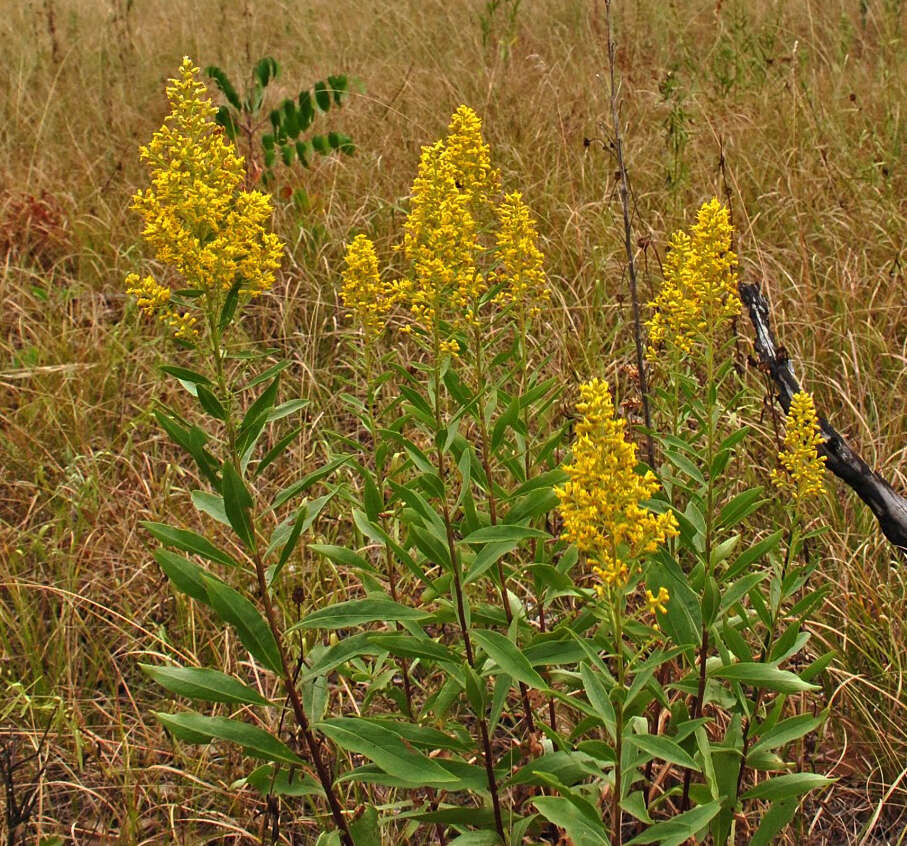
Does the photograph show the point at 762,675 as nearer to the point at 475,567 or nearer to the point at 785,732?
the point at 785,732

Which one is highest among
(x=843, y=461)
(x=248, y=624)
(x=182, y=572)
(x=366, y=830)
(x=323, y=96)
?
(x=323, y=96)

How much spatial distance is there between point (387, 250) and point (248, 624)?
2816mm

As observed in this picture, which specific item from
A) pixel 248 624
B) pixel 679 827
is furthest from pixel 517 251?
pixel 679 827

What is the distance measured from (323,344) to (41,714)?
185 centimetres

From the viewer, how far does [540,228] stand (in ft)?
14.0

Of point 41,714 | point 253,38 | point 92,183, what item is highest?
point 253,38

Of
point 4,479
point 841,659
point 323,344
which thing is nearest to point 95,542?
point 4,479

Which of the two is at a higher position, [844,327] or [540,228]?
[540,228]

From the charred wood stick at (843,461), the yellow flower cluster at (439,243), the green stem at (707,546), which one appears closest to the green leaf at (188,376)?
the yellow flower cluster at (439,243)

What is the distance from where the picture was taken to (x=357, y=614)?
1.60 metres

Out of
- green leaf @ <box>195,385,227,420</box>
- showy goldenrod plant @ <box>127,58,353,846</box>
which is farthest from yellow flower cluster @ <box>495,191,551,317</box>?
green leaf @ <box>195,385,227,420</box>

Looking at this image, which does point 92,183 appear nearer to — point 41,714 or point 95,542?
point 95,542

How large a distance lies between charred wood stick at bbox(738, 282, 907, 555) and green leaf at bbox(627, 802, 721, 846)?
1004 mm

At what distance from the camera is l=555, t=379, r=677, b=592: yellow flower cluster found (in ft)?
4.38
